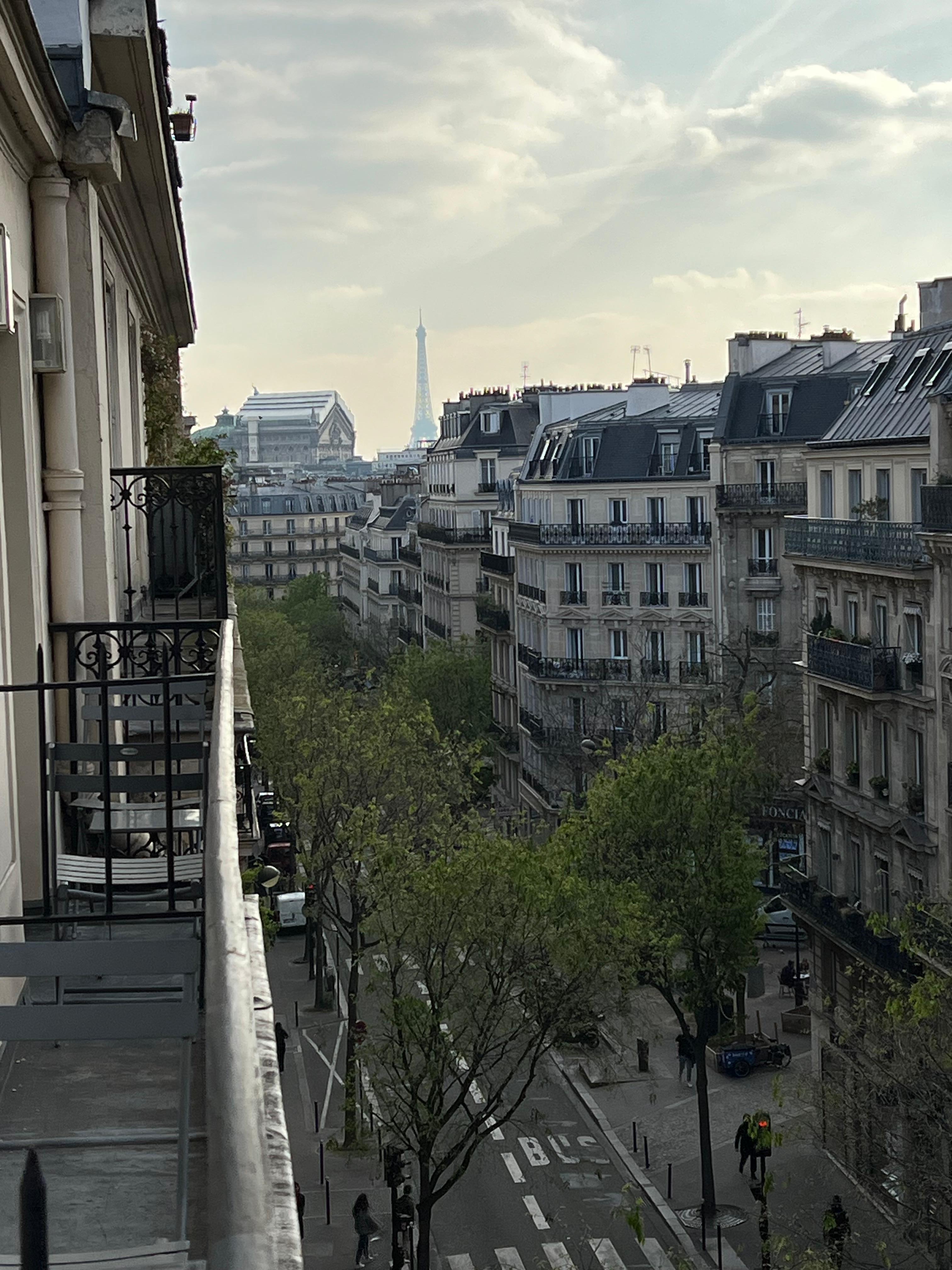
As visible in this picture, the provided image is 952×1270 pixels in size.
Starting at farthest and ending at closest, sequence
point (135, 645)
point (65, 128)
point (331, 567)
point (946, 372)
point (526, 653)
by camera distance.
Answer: point (331, 567) → point (526, 653) → point (946, 372) → point (135, 645) → point (65, 128)

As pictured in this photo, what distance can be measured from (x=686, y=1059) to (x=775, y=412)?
22.0 meters

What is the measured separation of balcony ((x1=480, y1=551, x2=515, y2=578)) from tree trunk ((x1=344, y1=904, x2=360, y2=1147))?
103 ft

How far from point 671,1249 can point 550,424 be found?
134 ft

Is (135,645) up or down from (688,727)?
up

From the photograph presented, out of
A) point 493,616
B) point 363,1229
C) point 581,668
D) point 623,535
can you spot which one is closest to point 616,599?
point 623,535

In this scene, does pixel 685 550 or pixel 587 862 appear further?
pixel 685 550

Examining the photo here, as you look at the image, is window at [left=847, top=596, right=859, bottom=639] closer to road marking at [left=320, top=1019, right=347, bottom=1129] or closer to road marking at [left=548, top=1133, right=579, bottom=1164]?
road marking at [left=548, top=1133, right=579, bottom=1164]

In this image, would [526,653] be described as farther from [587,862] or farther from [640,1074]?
[587,862]

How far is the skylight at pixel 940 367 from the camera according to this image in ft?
98.9

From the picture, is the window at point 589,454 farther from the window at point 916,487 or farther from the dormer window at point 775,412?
the window at point 916,487

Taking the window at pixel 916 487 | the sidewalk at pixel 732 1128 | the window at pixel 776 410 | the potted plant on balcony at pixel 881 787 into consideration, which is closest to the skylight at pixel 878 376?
the window at pixel 916 487

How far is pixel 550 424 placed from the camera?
63188 mm

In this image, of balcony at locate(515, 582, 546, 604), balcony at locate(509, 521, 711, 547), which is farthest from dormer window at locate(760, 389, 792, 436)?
balcony at locate(515, 582, 546, 604)

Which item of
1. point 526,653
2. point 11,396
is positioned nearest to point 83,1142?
point 11,396
